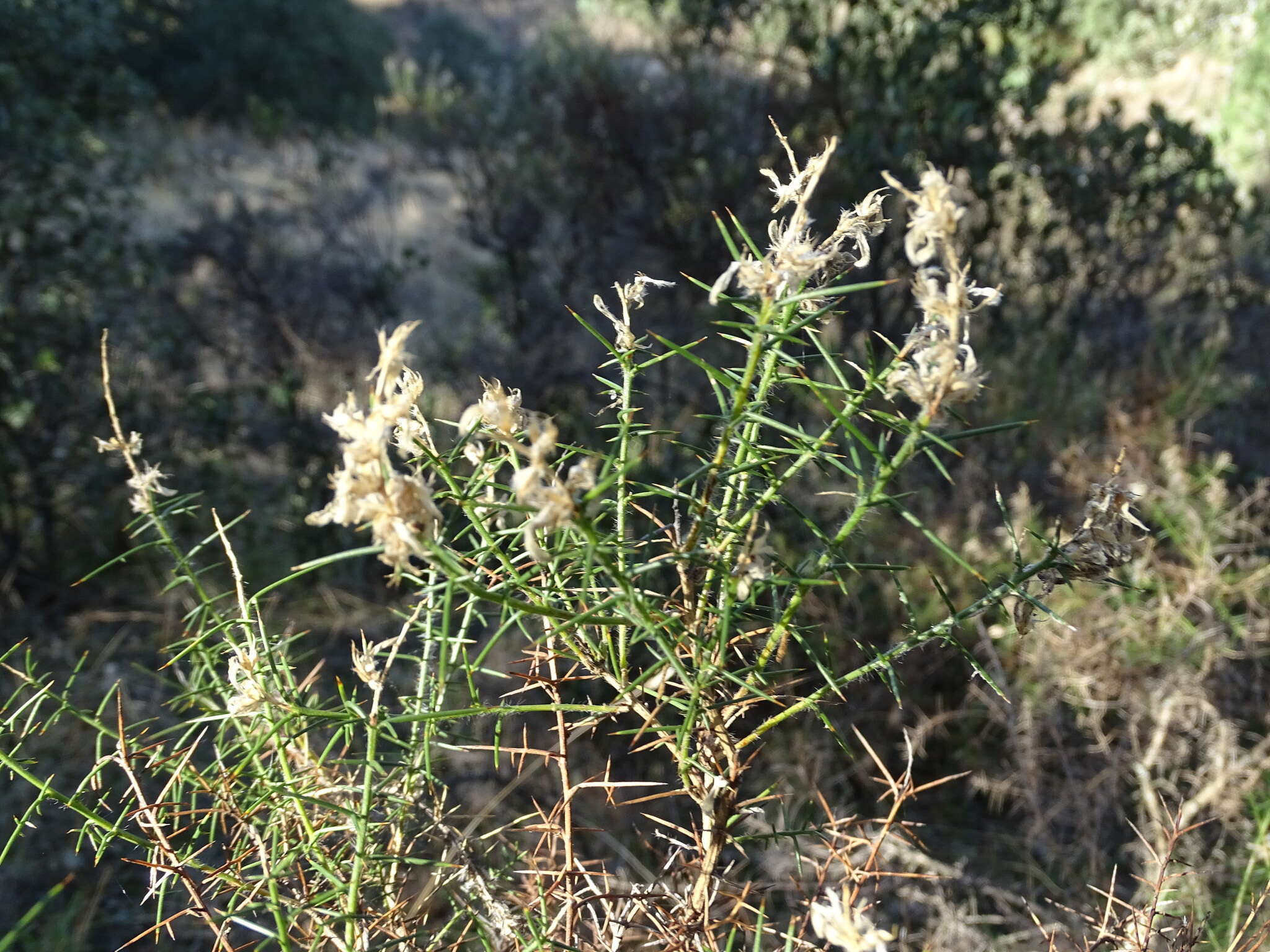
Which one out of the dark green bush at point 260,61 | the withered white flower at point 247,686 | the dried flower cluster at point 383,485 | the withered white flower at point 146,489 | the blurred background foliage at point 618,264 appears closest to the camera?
the dried flower cluster at point 383,485

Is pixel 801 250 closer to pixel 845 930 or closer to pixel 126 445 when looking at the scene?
pixel 845 930

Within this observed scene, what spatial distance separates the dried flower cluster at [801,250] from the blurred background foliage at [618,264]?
110 inches

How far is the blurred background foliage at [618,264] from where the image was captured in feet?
13.4

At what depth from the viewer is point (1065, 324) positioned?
4910 millimetres

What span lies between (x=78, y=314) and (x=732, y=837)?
434 centimetres

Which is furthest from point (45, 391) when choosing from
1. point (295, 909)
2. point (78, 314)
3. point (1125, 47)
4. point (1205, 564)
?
point (1125, 47)

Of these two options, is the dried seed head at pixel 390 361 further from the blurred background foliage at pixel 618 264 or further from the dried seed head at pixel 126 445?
the blurred background foliage at pixel 618 264

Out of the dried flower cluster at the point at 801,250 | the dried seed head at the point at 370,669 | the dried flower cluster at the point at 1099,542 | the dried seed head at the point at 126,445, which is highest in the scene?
the dried flower cluster at the point at 801,250

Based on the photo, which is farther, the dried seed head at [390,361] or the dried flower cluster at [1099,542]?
the dried flower cluster at [1099,542]

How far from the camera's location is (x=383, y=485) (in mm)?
590

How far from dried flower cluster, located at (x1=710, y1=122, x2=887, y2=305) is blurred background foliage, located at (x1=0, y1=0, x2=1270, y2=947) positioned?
280cm

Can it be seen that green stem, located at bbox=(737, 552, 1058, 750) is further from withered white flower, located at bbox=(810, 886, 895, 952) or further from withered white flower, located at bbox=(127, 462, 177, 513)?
withered white flower, located at bbox=(127, 462, 177, 513)

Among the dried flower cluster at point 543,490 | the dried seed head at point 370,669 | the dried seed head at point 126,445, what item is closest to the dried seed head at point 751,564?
the dried flower cluster at point 543,490

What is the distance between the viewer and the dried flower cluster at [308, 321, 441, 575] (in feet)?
1.88
